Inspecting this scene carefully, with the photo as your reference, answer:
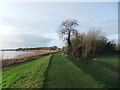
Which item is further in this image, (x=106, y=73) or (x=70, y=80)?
(x=106, y=73)

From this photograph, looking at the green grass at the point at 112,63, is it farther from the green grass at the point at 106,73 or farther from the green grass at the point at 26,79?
the green grass at the point at 26,79

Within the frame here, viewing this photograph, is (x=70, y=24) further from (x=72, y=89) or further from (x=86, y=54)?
(x=72, y=89)

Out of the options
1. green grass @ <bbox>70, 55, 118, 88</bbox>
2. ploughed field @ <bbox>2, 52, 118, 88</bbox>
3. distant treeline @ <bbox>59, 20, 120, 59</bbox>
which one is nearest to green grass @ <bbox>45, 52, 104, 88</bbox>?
ploughed field @ <bbox>2, 52, 118, 88</bbox>

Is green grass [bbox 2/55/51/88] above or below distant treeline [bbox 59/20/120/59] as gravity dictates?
below

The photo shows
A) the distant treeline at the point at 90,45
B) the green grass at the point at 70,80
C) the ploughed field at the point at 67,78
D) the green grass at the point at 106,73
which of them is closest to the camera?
the green grass at the point at 70,80

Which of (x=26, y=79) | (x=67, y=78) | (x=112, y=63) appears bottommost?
(x=26, y=79)

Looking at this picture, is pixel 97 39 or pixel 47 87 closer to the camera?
pixel 47 87

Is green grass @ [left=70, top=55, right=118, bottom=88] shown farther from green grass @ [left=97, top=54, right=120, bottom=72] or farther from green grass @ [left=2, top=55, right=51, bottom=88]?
green grass @ [left=2, top=55, right=51, bottom=88]

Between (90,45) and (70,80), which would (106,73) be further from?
(90,45)

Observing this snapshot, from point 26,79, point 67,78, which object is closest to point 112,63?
point 67,78

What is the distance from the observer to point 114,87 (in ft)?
17.5

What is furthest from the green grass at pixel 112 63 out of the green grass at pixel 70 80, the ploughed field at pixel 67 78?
the green grass at pixel 70 80

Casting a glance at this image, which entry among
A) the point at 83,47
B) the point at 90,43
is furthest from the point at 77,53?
the point at 90,43

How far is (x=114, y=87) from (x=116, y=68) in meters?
2.72
